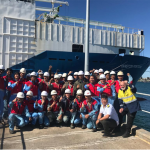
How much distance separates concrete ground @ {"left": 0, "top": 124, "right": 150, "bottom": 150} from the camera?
119 inches

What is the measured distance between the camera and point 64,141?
3.28 meters

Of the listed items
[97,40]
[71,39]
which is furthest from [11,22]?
[97,40]

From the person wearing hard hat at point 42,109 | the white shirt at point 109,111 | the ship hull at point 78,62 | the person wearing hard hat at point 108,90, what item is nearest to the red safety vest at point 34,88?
the person wearing hard hat at point 42,109

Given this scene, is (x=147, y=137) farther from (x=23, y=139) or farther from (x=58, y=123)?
(x=23, y=139)

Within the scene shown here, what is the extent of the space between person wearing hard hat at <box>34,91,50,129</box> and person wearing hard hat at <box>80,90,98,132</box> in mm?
1009

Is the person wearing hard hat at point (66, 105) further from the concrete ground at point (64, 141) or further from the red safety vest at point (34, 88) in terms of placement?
the red safety vest at point (34, 88)

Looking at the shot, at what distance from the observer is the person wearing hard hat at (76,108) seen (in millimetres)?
4086

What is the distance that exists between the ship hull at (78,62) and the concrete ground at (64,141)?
7274 mm

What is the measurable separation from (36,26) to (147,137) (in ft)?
33.6

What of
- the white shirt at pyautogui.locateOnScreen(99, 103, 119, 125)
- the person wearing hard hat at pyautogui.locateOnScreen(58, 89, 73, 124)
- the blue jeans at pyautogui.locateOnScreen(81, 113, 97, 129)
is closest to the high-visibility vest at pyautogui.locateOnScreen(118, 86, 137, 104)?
the white shirt at pyautogui.locateOnScreen(99, 103, 119, 125)

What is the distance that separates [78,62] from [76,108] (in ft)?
24.9

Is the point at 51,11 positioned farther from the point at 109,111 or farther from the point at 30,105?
the point at 109,111

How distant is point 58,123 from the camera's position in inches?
175

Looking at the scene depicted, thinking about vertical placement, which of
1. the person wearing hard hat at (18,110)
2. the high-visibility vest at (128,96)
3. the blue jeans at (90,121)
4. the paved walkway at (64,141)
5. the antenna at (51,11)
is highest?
the antenna at (51,11)
